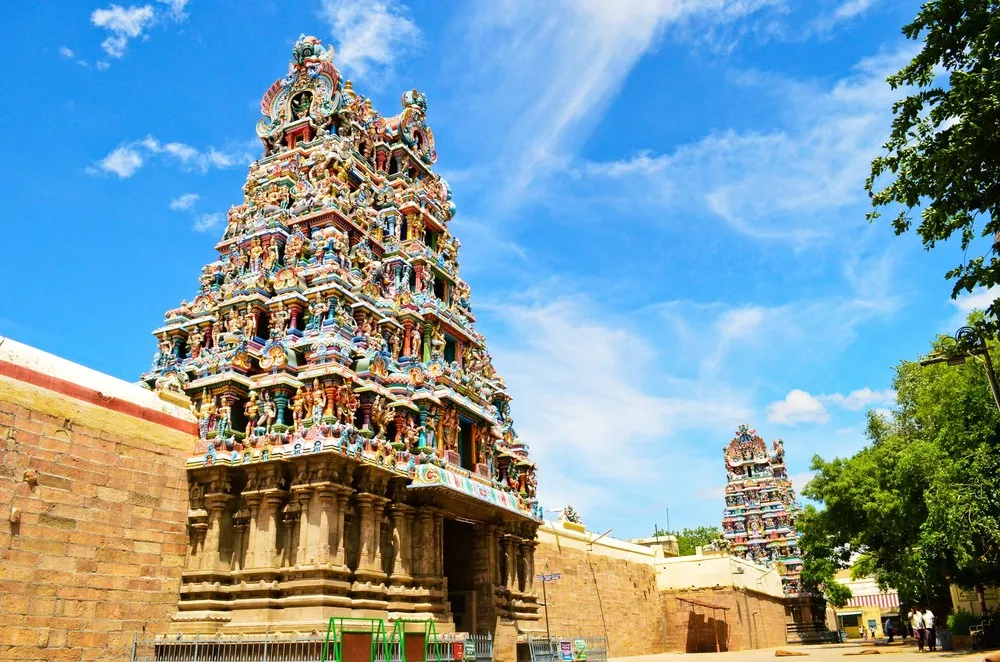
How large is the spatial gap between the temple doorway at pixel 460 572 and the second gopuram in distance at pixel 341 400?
6cm

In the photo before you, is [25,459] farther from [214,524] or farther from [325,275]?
[325,275]

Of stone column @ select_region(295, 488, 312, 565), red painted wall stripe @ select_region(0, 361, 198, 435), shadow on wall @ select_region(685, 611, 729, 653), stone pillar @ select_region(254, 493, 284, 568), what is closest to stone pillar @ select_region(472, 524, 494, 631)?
stone column @ select_region(295, 488, 312, 565)

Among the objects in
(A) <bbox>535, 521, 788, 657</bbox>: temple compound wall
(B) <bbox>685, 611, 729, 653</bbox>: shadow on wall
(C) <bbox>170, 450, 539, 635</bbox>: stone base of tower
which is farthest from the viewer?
(B) <bbox>685, 611, 729, 653</bbox>: shadow on wall

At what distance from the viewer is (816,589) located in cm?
5466

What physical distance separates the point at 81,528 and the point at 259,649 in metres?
4.66

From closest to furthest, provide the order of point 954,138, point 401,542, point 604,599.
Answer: point 954,138, point 401,542, point 604,599

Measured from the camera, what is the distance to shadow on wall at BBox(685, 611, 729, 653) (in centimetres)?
3938

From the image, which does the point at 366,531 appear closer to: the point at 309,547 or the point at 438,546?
the point at 309,547

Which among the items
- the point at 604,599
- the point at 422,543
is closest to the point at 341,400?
the point at 422,543

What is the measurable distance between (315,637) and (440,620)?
19.1ft

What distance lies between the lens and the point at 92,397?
55.3ft

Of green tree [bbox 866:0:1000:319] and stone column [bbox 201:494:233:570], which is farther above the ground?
green tree [bbox 866:0:1000:319]

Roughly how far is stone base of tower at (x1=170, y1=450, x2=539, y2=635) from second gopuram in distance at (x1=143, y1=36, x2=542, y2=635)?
2.0 inches

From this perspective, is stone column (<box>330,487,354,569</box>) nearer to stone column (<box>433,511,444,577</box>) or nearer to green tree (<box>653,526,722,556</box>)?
stone column (<box>433,511,444,577</box>)
